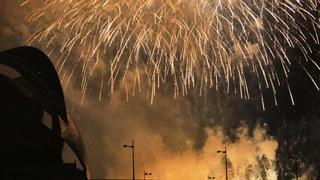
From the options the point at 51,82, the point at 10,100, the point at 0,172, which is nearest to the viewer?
the point at 0,172

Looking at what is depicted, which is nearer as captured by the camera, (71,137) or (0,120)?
(0,120)

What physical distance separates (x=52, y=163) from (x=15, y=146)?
2780mm

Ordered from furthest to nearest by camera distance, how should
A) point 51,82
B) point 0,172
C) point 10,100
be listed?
point 51,82 → point 10,100 → point 0,172

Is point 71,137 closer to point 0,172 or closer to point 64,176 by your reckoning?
point 64,176

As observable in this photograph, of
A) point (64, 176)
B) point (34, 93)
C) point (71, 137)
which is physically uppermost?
point (34, 93)

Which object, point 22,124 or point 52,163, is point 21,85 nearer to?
point 22,124

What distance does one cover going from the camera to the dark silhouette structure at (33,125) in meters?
34.6

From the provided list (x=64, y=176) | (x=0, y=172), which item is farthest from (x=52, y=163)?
(x=0, y=172)

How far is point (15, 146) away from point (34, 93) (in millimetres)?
3489

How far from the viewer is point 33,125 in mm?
35719

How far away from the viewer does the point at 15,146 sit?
34.5 metres

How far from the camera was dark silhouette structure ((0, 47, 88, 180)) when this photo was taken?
34594 mm

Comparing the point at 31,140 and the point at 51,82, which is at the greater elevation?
the point at 51,82

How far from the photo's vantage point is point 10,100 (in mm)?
35656
